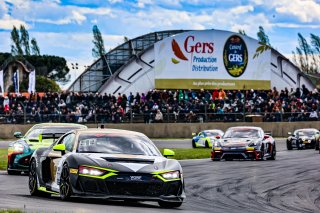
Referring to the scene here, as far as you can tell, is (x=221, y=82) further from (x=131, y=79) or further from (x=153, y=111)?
(x=153, y=111)

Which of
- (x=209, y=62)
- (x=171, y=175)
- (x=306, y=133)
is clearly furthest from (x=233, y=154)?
(x=209, y=62)

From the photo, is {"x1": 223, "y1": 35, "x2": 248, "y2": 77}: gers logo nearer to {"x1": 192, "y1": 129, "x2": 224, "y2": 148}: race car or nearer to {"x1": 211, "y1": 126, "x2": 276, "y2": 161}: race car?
{"x1": 192, "y1": 129, "x2": 224, "y2": 148}: race car

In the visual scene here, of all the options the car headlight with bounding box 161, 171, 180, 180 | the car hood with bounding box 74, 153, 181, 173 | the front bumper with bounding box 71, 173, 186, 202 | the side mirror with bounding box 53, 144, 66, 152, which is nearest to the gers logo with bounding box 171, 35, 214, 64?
the side mirror with bounding box 53, 144, 66, 152

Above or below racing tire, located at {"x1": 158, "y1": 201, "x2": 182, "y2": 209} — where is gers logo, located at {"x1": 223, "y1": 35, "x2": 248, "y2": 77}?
above

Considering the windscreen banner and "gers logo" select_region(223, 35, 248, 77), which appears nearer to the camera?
the windscreen banner

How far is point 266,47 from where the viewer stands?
68.1 meters

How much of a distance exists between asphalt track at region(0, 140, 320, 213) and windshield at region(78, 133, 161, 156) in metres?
0.75

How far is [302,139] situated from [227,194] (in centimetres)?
2712

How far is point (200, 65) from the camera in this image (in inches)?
2574

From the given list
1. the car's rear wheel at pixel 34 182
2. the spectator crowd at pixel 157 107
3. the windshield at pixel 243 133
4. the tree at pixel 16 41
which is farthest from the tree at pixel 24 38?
the car's rear wheel at pixel 34 182

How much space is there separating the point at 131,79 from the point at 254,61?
9.38 m

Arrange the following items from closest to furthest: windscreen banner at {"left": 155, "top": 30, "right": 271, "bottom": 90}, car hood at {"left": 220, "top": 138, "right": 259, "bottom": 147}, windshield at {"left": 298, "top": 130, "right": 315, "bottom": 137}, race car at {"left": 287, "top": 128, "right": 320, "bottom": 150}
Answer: car hood at {"left": 220, "top": 138, "right": 259, "bottom": 147} → race car at {"left": 287, "top": 128, "right": 320, "bottom": 150} → windshield at {"left": 298, "top": 130, "right": 315, "bottom": 137} → windscreen banner at {"left": 155, "top": 30, "right": 271, "bottom": 90}

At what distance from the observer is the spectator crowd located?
1823 inches

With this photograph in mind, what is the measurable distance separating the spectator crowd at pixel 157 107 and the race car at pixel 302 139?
8.23 m
